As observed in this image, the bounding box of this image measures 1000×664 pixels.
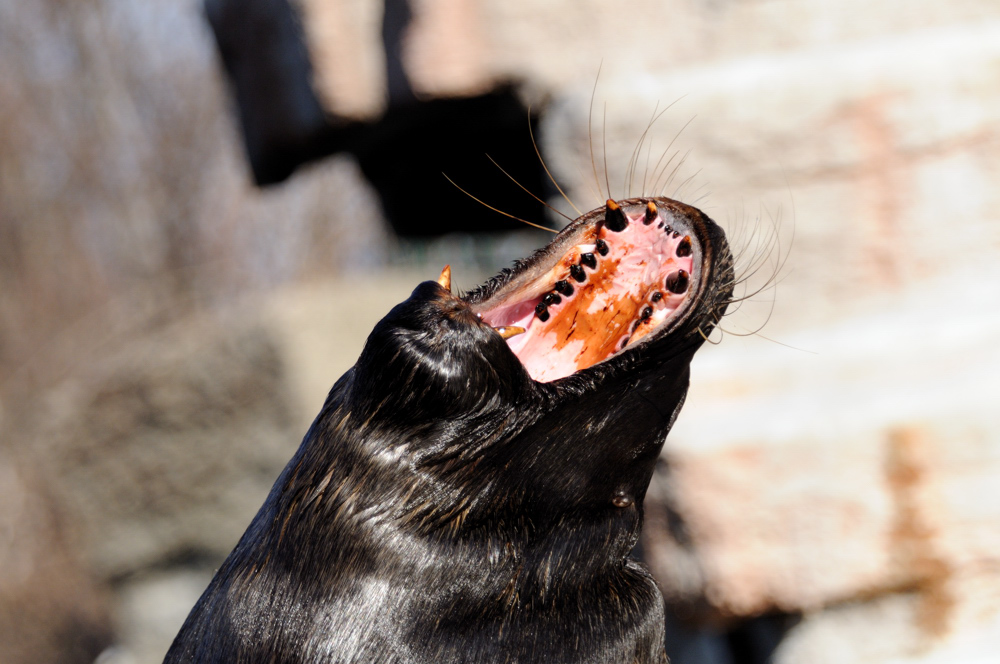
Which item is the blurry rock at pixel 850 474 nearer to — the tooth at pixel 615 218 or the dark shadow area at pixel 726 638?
the dark shadow area at pixel 726 638

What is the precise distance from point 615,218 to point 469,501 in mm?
450

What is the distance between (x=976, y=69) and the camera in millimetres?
2299

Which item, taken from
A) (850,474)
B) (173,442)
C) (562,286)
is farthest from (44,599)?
(562,286)

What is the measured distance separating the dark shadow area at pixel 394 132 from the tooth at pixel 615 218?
1723mm

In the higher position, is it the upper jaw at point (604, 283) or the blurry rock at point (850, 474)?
the upper jaw at point (604, 283)

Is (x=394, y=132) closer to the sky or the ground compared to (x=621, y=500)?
closer to the sky

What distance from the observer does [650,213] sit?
1.21m

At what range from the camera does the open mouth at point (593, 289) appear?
3.93 feet

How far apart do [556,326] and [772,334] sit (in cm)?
140

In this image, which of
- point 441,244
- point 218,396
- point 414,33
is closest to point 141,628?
point 218,396

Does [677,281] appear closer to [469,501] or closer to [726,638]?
[469,501]

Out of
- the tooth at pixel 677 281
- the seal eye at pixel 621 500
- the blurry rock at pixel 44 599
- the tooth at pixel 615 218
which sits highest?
the tooth at pixel 615 218

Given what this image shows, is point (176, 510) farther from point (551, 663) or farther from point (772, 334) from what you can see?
point (551, 663)

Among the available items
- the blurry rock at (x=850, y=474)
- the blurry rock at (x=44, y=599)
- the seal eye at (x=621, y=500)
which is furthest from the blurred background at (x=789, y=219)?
the blurry rock at (x=44, y=599)
